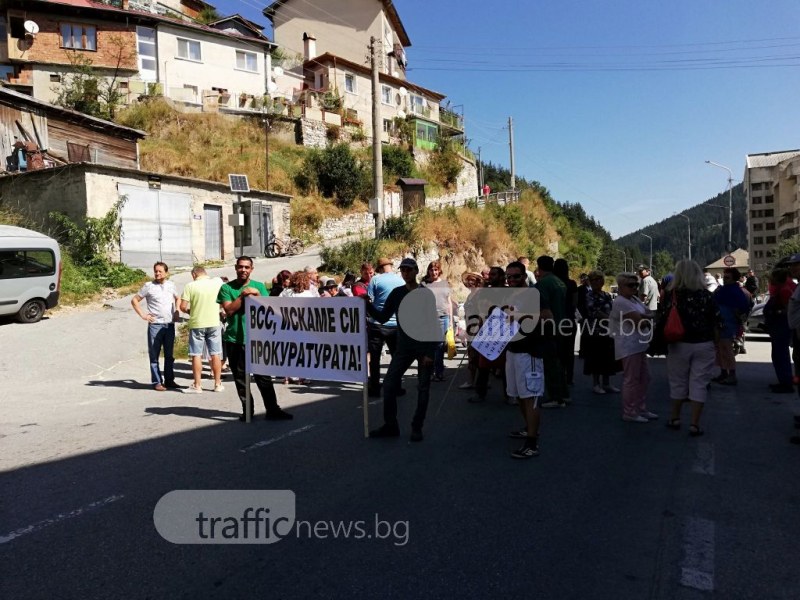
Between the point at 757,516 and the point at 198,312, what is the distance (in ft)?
25.0

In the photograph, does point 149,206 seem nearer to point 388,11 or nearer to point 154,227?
point 154,227

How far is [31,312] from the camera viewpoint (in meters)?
14.6

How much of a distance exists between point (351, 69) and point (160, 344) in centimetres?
4476

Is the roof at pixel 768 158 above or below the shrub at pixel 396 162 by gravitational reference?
above

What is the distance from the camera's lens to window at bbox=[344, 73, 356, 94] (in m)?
49.4

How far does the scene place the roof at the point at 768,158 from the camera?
10144 cm

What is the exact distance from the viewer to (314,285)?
11156 mm

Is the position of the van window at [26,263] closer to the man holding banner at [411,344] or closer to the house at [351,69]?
the man holding banner at [411,344]

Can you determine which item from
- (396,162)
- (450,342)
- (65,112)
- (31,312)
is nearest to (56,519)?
(450,342)

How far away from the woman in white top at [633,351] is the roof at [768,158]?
112 metres

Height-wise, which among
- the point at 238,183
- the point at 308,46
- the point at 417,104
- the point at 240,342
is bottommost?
the point at 240,342

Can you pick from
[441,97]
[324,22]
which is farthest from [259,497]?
[441,97]

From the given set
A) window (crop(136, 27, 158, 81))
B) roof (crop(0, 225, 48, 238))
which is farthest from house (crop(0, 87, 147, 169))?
roof (crop(0, 225, 48, 238))

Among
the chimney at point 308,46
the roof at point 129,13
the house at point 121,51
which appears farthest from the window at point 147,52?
the chimney at point 308,46
